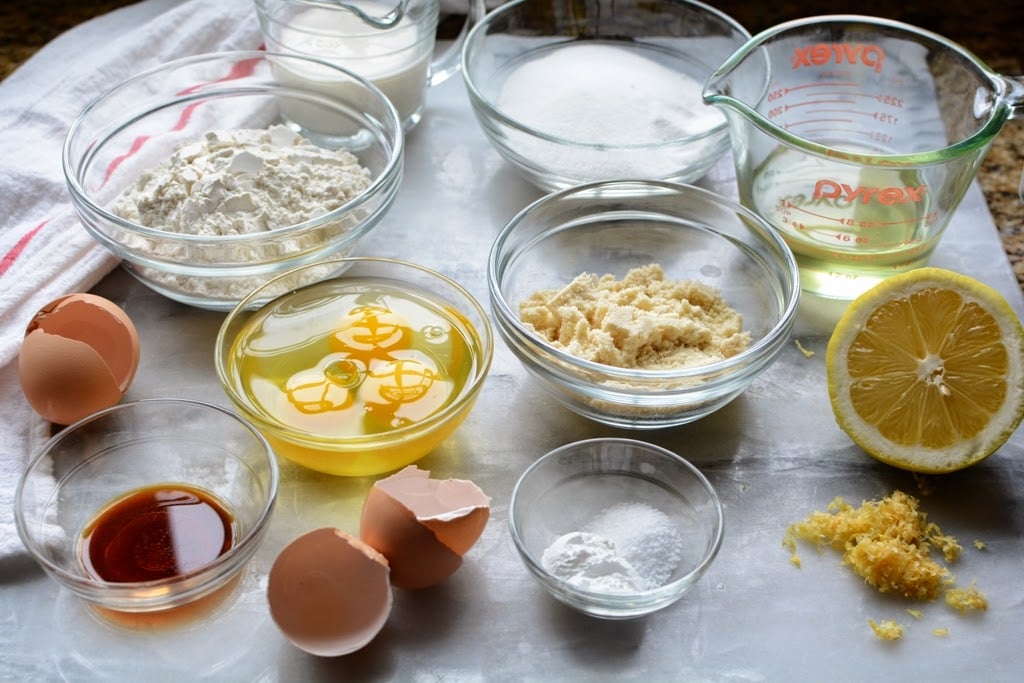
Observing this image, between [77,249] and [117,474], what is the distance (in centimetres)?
49

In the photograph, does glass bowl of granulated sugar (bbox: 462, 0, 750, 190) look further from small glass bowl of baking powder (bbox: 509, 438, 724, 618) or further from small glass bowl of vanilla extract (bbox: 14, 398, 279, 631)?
small glass bowl of vanilla extract (bbox: 14, 398, 279, 631)

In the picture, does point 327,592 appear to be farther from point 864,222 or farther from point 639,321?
point 864,222

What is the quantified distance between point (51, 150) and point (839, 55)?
1473 mm

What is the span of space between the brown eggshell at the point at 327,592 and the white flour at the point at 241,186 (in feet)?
2.06

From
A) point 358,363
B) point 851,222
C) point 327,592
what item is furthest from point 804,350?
point 327,592

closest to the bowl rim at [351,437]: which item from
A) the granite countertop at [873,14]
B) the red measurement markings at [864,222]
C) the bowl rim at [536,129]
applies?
the bowl rim at [536,129]

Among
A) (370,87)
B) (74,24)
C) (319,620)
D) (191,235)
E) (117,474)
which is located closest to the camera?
(319,620)

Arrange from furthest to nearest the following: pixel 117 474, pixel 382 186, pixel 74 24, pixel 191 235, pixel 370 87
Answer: pixel 74 24, pixel 370 87, pixel 382 186, pixel 191 235, pixel 117 474

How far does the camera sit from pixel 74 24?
8.29 feet

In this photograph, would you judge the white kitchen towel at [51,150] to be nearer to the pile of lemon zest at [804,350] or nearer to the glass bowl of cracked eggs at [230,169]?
the glass bowl of cracked eggs at [230,169]

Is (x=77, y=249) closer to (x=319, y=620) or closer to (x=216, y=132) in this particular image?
(x=216, y=132)

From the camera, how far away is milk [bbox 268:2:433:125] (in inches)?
81.8

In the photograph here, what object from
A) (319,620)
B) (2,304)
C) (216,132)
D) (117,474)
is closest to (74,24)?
(216,132)

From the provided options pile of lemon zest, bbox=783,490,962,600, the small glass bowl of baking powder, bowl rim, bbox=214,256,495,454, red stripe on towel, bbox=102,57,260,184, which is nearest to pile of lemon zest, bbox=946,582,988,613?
pile of lemon zest, bbox=783,490,962,600
